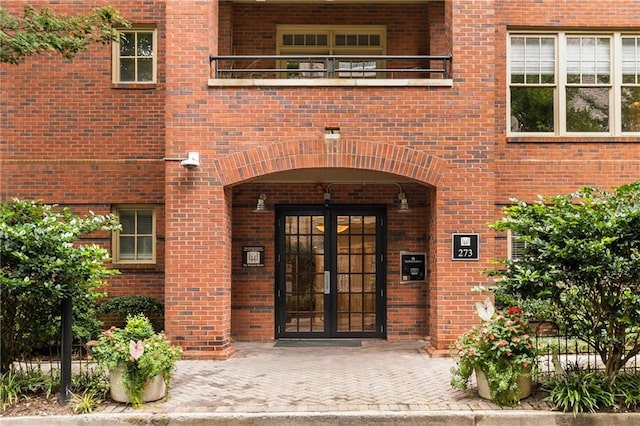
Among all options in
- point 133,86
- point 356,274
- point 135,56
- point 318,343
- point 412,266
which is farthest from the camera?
point 135,56

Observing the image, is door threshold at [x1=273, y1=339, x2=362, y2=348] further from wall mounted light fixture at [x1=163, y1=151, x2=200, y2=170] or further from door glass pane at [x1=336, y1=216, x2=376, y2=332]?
wall mounted light fixture at [x1=163, y1=151, x2=200, y2=170]

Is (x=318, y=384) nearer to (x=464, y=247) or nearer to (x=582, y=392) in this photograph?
(x=582, y=392)

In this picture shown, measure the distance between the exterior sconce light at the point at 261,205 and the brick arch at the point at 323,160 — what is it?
1441 millimetres

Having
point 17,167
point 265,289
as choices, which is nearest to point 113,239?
point 17,167

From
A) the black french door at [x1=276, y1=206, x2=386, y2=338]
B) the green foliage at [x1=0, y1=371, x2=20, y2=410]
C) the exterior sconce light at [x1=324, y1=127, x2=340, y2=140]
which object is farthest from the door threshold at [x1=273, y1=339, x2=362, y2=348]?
the green foliage at [x1=0, y1=371, x2=20, y2=410]

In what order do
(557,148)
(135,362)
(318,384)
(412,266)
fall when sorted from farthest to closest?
1. (412,266)
2. (557,148)
3. (318,384)
4. (135,362)

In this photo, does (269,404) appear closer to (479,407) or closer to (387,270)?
(479,407)

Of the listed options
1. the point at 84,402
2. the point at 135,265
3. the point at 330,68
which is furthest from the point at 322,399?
the point at 135,265

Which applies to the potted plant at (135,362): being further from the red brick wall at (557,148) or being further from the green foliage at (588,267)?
the red brick wall at (557,148)

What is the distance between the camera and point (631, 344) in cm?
740

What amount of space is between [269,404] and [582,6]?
9776mm

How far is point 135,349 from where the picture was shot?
23.0 ft

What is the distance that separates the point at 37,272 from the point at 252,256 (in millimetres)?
5025

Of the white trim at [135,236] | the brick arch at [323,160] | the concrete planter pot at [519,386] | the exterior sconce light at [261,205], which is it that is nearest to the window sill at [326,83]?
the brick arch at [323,160]
